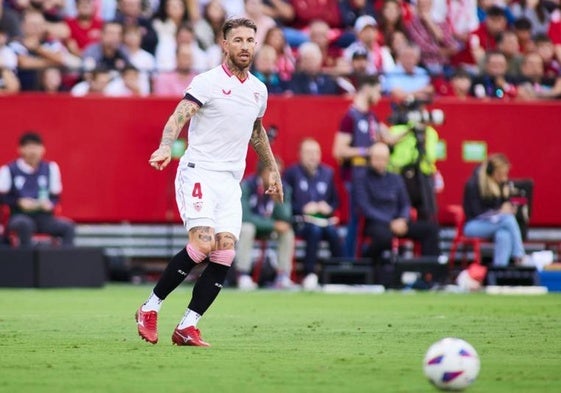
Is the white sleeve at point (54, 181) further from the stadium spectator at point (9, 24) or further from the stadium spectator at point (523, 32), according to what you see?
the stadium spectator at point (523, 32)

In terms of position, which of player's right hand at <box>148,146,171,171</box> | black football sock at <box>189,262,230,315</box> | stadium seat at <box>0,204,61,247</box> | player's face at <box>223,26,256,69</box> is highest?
player's face at <box>223,26,256,69</box>

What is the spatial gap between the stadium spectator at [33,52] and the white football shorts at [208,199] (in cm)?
1105

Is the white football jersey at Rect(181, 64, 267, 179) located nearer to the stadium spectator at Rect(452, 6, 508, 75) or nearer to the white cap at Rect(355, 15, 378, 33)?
the white cap at Rect(355, 15, 378, 33)

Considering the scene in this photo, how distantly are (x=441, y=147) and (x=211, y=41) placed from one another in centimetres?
413

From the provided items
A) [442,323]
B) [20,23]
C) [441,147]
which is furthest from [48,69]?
[442,323]

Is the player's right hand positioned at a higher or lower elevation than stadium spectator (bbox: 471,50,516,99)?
lower

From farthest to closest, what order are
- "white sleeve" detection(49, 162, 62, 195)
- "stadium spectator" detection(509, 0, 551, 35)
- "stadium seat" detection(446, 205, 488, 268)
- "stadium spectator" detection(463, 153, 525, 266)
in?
"stadium spectator" detection(509, 0, 551, 35) < "stadium seat" detection(446, 205, 488, 268) < "white sleeve" detection(49, 162, 62, 195) < "stadium spectator" detection(463, 153, 525, 266)

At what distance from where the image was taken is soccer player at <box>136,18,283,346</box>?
421 inches

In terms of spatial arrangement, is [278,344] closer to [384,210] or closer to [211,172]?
[211,172]

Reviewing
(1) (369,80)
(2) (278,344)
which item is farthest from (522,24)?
(2) (278,344)

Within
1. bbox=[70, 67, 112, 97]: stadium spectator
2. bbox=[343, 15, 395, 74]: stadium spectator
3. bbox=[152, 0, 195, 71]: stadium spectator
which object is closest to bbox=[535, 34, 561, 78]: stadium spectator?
bbox=[343, 15, 395, 74]: stadium spectator

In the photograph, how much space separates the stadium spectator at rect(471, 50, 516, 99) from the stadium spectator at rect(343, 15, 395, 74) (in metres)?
1.49

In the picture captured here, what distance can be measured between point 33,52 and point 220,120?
11.4m

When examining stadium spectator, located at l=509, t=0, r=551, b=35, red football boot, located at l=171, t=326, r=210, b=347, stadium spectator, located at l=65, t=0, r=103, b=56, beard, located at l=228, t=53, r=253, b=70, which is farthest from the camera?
stadium spectator, located at l=509, t=0, r=551, b=35
